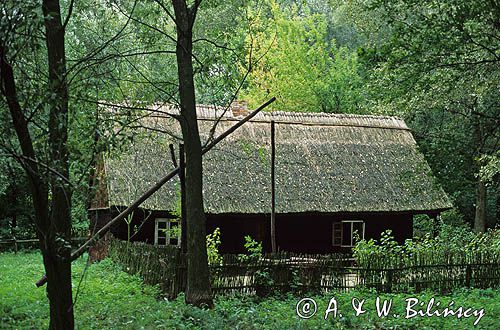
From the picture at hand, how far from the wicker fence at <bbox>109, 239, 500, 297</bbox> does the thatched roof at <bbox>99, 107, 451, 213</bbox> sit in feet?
12.0

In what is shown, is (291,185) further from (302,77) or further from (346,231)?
(302,77)

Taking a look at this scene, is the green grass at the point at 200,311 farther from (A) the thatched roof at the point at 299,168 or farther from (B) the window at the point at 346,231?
(B) the window at the point at 346,231

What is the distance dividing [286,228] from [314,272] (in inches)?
296

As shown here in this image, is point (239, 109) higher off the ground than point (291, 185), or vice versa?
point (239, 109)

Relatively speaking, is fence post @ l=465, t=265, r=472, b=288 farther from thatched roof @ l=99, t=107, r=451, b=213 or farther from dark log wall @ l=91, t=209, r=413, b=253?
dark log wall @ l=91, t=209, r=413, b=253

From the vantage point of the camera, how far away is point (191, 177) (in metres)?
10.2

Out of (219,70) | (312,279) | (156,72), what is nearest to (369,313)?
(312,279)

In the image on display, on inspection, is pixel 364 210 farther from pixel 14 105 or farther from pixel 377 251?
pixel 14 105

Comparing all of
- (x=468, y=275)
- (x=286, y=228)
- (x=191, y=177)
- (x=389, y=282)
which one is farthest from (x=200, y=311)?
(x=286, y=228)

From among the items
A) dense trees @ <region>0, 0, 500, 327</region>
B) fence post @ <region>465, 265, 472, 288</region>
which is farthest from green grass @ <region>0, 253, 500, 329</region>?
dense trees @ <region>0, 0, 500, 327</region>

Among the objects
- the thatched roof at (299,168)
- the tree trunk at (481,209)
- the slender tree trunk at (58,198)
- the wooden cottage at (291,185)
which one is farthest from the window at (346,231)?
the slender tree trunk at (58,198)

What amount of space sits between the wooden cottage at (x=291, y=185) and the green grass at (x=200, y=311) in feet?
18.0

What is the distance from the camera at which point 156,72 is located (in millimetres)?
24031

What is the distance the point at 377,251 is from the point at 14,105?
31.6 feet
